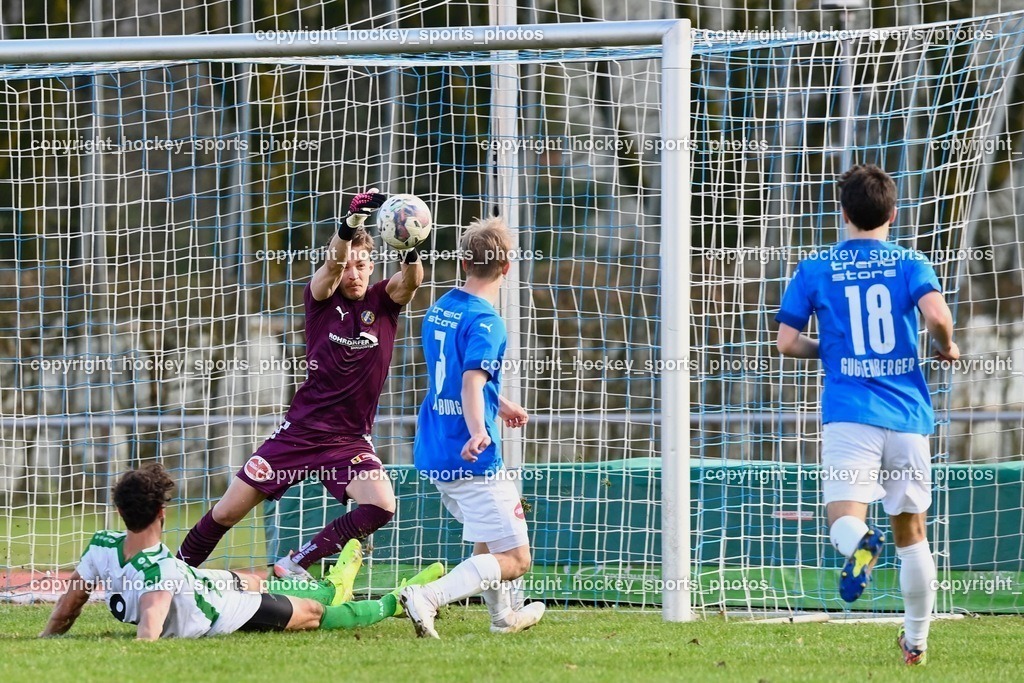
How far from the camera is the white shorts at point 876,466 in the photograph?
13.8 ft

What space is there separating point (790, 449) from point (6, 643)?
8.83 meters

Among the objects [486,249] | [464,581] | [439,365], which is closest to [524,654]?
[464,581]

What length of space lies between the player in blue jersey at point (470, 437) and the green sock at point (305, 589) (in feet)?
1.55

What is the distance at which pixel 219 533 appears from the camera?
5.48m

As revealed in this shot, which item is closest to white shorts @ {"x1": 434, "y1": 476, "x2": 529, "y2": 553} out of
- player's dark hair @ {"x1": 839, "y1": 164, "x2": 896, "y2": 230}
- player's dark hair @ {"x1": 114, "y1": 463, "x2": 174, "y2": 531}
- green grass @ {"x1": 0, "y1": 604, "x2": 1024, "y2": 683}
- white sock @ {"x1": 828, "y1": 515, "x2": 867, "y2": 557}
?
green grass @ {"x1": 0, "y1": 604, "x2": 1024, "y2": 683}

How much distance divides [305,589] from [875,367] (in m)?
2.80

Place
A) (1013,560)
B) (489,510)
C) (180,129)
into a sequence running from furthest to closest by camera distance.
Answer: (180,129)
(1013,560)
(489,510)

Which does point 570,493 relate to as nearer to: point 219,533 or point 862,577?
point 219,533

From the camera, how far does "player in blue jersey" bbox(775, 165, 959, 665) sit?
4.23 metres

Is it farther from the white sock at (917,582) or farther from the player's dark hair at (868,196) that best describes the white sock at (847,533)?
the player's dark hair at (868,196)

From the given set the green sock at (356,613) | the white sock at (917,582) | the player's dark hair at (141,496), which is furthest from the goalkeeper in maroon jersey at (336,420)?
the white sock at (917,582)

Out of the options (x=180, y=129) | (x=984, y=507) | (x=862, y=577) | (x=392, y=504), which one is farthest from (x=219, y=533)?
(x=180, y=129)

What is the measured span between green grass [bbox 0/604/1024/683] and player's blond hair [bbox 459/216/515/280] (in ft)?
5.42

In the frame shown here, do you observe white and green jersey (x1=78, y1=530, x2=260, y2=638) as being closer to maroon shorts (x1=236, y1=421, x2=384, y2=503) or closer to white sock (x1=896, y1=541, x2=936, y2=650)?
maroon shorts (x1=236, y1=421, x2=384, y2=503)
